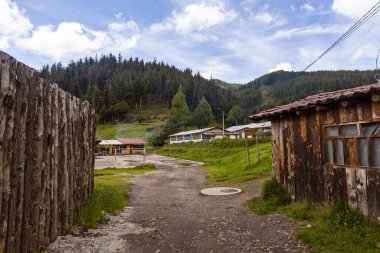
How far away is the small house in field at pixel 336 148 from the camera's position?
718cm

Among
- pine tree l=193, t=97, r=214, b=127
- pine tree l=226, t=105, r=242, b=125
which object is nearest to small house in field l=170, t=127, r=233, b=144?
pine tree l=193, t=97, r=214, b=127

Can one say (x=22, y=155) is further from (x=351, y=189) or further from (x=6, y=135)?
(x=351, y=189)

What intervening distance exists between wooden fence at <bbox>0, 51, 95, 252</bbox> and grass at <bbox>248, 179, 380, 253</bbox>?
513 centimetres

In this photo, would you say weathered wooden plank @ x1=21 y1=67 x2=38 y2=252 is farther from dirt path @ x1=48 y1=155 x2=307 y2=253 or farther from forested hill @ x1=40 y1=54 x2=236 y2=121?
forested hill @ x1=40 y1=54 x2=236 y2=121

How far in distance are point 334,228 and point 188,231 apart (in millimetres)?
3379

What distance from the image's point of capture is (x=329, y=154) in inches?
340

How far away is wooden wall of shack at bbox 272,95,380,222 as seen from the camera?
724 cm

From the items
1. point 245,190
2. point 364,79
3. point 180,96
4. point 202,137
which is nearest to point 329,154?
point 245,190

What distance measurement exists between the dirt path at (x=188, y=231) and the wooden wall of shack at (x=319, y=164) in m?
1.34

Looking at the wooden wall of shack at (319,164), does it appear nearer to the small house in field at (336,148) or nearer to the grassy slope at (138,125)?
the small house in field at (336,148)

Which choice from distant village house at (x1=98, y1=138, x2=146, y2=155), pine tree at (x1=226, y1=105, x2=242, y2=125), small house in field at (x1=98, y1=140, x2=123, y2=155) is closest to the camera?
small house in field at (x1=98, y1=140, x2=123, y2=155)

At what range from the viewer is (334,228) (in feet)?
23.7

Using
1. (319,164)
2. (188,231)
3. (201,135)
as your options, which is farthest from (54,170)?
(201,135)

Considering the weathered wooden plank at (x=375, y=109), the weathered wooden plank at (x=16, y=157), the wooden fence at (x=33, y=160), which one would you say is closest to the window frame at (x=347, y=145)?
the weathered wooden plank at (x=375, y=109)
